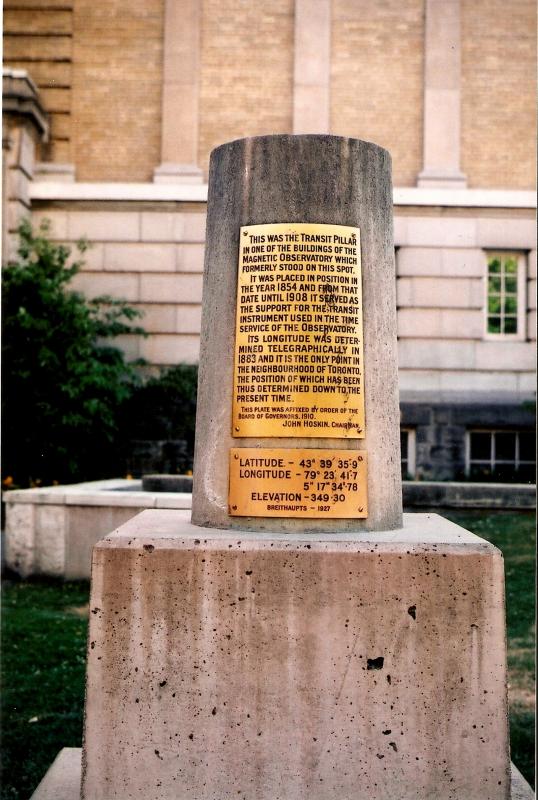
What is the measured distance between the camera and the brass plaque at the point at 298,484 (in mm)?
3373

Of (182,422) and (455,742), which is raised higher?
(182,422)

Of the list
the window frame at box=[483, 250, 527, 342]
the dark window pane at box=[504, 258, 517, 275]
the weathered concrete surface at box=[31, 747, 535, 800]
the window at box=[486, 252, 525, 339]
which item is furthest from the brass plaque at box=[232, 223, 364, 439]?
the dark window pane at box=[504, 258, 517, 275]

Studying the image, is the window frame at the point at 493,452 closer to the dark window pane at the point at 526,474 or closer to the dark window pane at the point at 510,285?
the dark window pane at the point at 526,474

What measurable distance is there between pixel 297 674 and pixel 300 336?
133cm

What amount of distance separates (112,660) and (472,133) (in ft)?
52.8

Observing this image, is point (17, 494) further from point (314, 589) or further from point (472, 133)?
point (472, 133)

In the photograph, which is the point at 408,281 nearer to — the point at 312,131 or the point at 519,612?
the point at 312,131

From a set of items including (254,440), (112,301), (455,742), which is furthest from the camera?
(112,301)

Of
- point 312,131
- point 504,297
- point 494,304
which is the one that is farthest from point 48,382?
point 504,297

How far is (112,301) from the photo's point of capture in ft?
54.1

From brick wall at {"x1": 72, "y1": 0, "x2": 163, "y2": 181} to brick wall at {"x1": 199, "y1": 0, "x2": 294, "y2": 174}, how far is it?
106 centimetres

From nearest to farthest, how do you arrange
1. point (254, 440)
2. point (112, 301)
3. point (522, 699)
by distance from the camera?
point (254, 440) < point (522, 699) < point (112, 301)

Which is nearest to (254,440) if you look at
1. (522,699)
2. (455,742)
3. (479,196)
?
(455,742)

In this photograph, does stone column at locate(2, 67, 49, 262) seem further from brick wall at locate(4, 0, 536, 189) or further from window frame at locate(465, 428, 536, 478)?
window frame at locate(465, 428, 536, 478)
